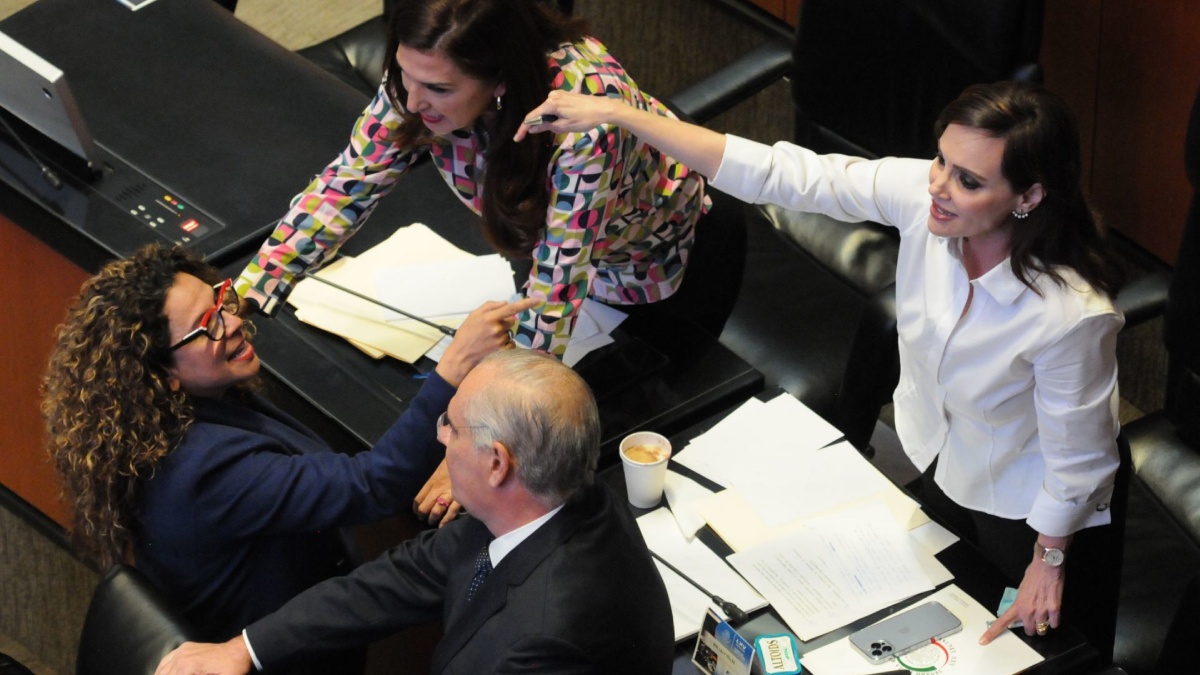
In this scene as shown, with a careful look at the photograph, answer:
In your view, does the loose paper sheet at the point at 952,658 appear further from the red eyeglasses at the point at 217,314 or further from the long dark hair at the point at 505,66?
the red eyeglasses at the point at 217,314

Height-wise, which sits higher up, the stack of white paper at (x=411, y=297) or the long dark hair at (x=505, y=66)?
the long dark hair at (x=505, y=66)

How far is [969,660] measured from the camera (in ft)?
6.02

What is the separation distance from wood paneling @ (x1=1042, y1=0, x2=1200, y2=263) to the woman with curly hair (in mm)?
1646

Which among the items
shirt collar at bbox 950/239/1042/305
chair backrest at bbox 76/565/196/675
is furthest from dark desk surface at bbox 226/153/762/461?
shirt collar at bbox 950/239/1042/305

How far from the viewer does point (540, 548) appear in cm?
175

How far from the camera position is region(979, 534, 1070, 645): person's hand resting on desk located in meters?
1.87

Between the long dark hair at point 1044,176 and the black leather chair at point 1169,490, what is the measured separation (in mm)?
423

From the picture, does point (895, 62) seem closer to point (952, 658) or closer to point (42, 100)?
point (952, 658)

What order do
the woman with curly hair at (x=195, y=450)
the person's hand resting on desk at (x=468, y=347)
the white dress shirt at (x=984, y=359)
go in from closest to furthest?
the white dress shirt at (x=984, y=359) < the woman with curly hair at (x=195, y=450) < the person's hand resting on desk at (x=468, y=347)

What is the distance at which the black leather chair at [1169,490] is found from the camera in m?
2.17

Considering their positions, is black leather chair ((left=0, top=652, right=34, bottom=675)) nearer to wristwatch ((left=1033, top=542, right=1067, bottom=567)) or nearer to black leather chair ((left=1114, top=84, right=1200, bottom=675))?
wristwatch ((left=1033, top=542, right=1067, bottom=567))

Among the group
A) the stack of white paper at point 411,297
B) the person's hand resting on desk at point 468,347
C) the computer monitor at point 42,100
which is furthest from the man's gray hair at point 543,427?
the computer monitor at point 42,100

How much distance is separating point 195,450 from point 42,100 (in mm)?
948


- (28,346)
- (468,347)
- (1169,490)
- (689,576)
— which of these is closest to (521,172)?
(468,347)
